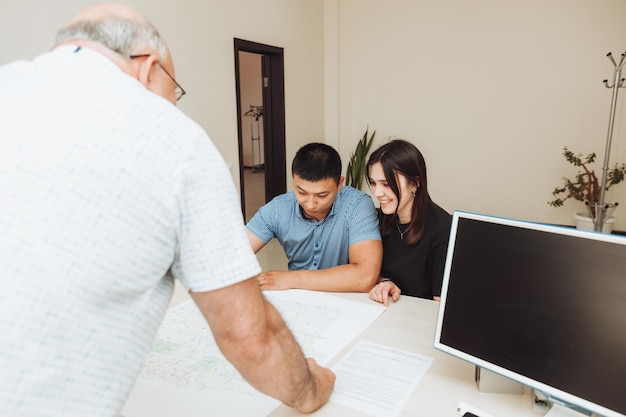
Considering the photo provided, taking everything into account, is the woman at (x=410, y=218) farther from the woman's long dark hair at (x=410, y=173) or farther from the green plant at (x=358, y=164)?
the green plant at (x=358, y=164)

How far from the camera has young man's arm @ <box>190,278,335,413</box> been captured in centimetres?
69

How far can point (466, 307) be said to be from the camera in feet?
3.20

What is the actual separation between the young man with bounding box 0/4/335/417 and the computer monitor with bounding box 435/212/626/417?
0.49 metres

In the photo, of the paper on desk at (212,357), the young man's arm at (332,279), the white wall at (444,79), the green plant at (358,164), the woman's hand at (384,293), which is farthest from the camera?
the green plant at (358,164)

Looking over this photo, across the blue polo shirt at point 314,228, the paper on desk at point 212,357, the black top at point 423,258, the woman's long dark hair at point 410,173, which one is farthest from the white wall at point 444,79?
the paper on desk at point 212,357

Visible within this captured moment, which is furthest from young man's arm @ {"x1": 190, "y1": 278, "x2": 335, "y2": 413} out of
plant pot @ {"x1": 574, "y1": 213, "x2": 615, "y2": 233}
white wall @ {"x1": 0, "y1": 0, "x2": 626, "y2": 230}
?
plant pot @ {"x1": 574, "y1": 213, "x2": 615, "y2": 233}

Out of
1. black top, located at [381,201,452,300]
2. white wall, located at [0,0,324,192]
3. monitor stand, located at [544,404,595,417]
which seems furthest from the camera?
white wall, located at [0,0,324,192]

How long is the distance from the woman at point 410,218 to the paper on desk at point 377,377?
26.7 inches

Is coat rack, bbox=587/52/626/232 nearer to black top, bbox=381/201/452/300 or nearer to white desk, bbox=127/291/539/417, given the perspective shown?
black top, bbox=381/201/452/300

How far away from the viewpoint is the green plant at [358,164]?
508 centimetres

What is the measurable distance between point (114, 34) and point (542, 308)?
926 millimetres

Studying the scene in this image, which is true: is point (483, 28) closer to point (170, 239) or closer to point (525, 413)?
point (525, 413)

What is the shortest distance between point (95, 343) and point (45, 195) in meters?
0.21

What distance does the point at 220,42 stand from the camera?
3.79m
